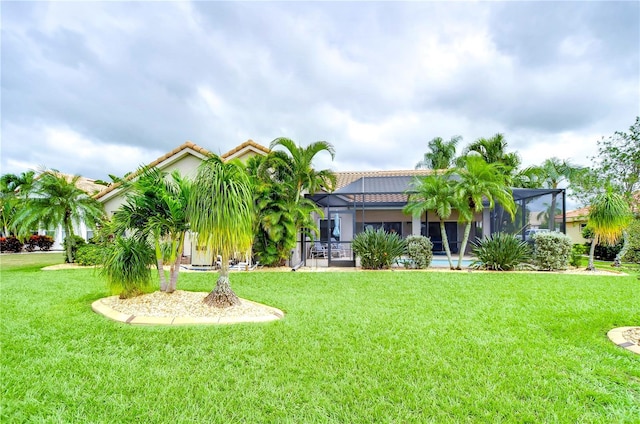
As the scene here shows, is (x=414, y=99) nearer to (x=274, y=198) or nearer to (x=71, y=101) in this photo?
(x=274, y=198)

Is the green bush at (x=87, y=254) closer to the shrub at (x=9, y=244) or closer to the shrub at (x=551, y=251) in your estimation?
the shrub at (x=9, y=244)

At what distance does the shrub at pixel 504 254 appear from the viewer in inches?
558

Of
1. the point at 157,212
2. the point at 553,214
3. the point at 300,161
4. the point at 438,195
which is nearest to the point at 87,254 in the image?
the point at 157,212

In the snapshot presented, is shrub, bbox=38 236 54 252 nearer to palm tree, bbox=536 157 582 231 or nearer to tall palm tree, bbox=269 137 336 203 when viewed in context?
tall palm tree, bbox=269 137 336 203

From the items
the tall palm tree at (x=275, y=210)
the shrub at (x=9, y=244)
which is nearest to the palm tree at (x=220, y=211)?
the tall palm tree at (x=275, y=210)

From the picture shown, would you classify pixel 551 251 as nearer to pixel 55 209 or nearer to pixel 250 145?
pixel 250 145

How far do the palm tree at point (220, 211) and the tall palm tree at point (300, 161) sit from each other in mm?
7004

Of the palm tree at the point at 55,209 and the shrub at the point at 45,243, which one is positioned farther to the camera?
the shrub at the point at 45,243

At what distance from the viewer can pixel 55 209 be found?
1603 cm

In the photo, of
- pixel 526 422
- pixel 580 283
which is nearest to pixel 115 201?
pixel 526 422

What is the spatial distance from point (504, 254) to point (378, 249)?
5924 mm

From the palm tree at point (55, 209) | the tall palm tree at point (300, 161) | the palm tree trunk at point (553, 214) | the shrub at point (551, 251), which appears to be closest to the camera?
the tall palm tree at point (300, 161)

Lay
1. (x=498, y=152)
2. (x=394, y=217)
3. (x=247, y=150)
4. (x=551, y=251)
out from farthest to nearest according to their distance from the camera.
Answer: (x=394, y=217), (x=498, y=152), (x=247, y=150), (x=551, y=251)

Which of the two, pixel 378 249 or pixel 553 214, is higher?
pixel 553 214
